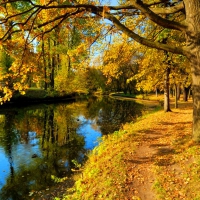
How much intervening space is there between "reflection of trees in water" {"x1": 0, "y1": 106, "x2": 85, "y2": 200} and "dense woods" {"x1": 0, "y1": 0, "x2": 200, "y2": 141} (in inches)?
177

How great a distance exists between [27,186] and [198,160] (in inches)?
308

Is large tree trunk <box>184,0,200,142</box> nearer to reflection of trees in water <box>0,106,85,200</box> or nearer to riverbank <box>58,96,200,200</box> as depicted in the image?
riverbank <box>58,96,200,200</box>

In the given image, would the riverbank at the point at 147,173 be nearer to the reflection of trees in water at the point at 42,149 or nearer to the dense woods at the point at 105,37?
the dense woods at the point at 105,37

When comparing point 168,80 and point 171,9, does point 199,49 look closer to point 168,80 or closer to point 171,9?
point 171,9

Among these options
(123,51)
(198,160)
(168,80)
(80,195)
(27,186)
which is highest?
(123,51)

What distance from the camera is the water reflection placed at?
36.8 feet

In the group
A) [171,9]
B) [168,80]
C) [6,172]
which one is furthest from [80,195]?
[168,80]

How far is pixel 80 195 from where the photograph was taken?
752 cm

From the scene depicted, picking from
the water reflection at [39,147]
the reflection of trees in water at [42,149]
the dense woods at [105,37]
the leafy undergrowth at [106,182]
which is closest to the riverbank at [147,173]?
the leafy undergrowth at [106,182]

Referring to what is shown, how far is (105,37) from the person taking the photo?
11695mm

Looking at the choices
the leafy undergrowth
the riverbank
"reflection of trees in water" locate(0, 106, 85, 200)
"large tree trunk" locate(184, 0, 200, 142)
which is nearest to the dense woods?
"large tree trunk" locate(184, 0, 200, 142)

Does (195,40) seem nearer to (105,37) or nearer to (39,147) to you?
(105,37)

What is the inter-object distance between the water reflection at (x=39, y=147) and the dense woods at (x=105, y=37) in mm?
4487

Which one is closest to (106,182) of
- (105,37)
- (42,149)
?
(105,37)
